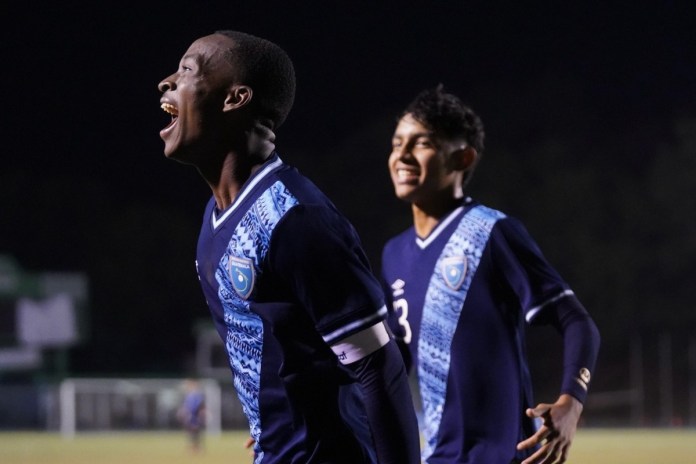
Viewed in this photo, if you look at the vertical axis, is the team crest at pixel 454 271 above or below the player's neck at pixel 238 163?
below

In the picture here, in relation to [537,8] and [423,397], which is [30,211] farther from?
[423,397]

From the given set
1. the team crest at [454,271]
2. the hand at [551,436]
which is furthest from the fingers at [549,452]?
the team crest at [454,271]

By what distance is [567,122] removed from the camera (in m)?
63.1

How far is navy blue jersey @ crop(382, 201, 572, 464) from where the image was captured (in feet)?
16.6

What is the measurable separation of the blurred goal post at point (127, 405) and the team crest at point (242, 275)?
31.5 m

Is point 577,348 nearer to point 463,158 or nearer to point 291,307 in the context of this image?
point 463,158

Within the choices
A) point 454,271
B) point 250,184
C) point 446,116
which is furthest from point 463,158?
point 250,184

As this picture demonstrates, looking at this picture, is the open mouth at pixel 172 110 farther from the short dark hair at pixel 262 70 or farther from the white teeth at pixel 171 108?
the short dark hair at pixel 262 70

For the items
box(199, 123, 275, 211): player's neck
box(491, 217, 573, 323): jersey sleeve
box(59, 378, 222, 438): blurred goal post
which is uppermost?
box(199, 123, 275, 211): player's neck

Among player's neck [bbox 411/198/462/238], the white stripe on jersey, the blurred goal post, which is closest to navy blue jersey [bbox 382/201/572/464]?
the white stripe on jersey

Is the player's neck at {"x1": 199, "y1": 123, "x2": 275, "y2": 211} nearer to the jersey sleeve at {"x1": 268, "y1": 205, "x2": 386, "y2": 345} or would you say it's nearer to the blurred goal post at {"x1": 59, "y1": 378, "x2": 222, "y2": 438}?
the jersey sleeve at {"x1": 268, "y1": 205, "x2": 386, "y2": 345}

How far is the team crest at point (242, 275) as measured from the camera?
10.6 ft

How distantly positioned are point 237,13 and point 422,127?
8359 cm

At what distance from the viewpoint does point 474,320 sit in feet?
17.1
